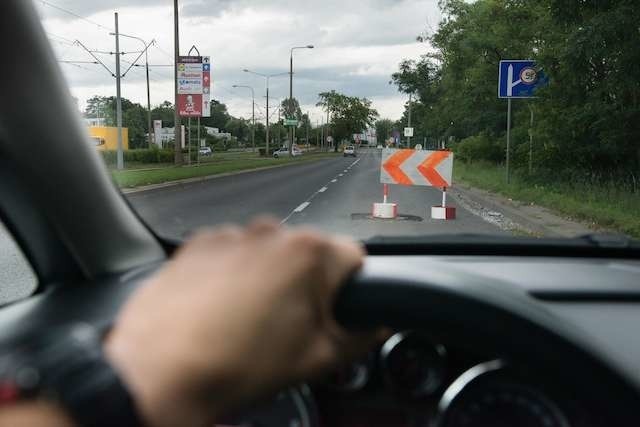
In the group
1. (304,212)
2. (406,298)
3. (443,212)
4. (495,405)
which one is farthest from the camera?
(304,212)

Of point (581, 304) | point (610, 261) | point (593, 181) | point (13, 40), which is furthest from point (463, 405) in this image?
point (593, 181)

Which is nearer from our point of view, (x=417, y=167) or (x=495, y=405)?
(x=495, y=405)

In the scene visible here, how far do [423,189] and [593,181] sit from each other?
562cm

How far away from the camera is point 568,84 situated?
14.5 meters

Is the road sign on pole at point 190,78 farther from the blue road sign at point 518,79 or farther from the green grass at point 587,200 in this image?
the blue road sign at point 518,79

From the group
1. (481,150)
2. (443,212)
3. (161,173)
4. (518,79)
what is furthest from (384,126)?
(481,150)

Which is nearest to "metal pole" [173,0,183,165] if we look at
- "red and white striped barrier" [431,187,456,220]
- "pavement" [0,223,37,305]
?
"pavement" [0,223,37,305]

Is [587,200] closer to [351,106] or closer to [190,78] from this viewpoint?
[351,106]

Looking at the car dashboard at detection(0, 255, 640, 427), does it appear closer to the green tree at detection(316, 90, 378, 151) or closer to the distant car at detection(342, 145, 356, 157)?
the green tree at detection(316, 90, 378, 151)

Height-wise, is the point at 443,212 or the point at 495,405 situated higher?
the point at 495,405

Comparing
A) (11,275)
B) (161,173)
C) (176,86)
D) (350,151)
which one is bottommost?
(350,151)

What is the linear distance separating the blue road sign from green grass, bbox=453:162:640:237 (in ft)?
7.47

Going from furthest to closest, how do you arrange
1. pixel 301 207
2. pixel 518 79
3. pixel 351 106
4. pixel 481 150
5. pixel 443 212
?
pixel 481 150 < pixel 518 79 < pixel 351 106 < pixel 301 207 < pixel 443 212

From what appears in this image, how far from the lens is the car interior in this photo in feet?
3.65
